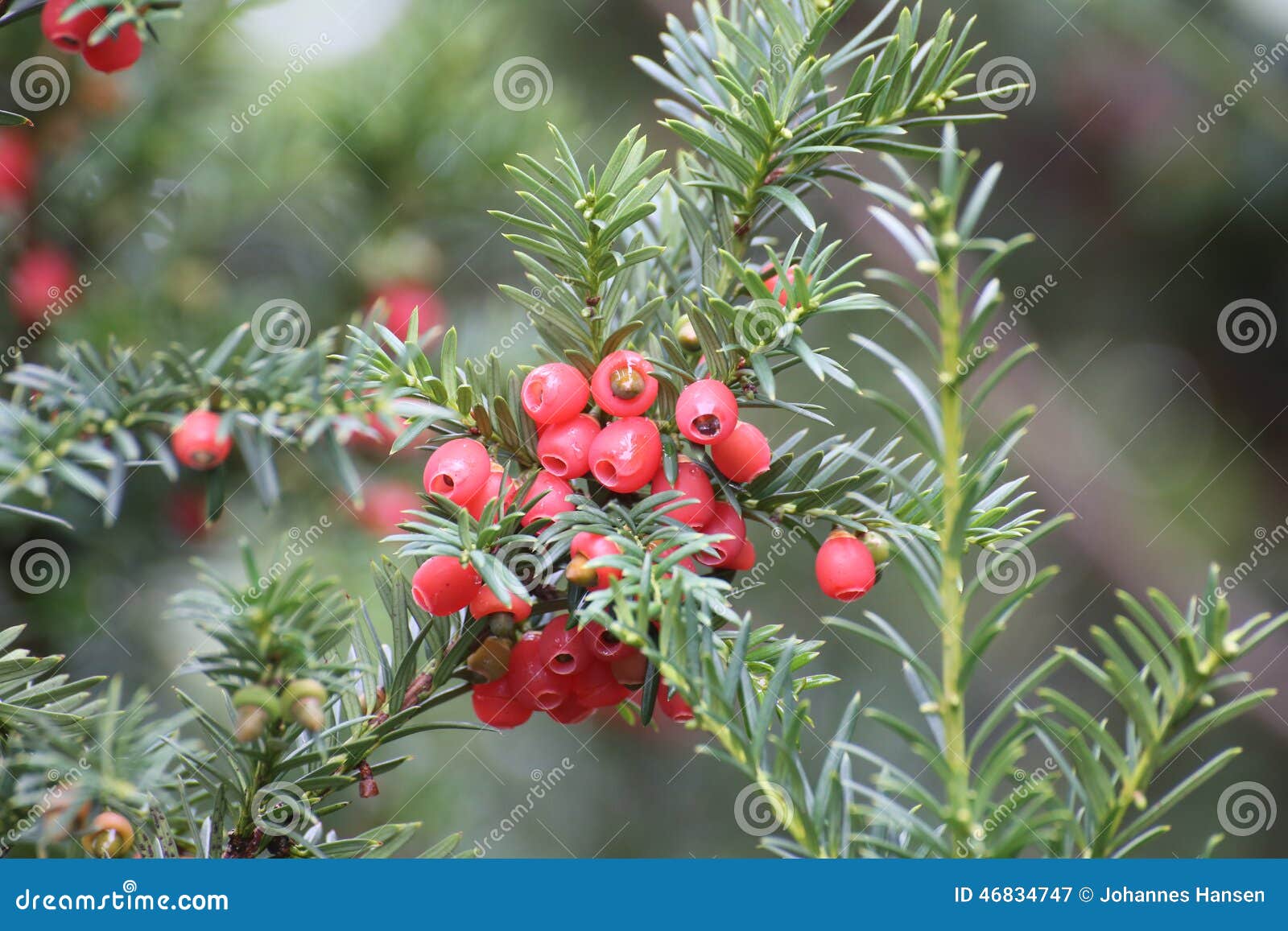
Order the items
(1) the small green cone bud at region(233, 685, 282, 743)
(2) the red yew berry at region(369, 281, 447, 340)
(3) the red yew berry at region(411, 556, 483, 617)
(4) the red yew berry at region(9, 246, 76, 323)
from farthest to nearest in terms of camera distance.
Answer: (2) the red yew berry at region(369, 281, 447, 340) → (4) the red yew berry at region(9, 246, 76, 323) → (3) the red yew berry at region(411, 556, 483, 617) → (1) the small green cone bud at region(233, 685, 282, 743)

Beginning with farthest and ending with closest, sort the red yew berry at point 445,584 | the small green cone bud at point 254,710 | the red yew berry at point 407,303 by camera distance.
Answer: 1. the red yew berry at point 407,303
2. the red yew berry at point 445,584
3. the small green cone bud at point 254,710

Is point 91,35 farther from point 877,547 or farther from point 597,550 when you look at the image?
point 877,547

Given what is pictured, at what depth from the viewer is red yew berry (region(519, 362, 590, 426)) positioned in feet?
1.73

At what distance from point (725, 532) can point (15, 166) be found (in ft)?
2.37

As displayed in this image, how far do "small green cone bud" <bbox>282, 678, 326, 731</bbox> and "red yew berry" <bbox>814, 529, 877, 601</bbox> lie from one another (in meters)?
0.26

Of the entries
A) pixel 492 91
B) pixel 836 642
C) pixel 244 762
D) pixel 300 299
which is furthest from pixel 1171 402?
pixel 244 762

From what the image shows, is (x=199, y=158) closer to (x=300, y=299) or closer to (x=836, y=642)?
(x=300, y=299)

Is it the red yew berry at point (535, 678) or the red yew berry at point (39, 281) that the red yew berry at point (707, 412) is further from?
the red yew berry at point (39, 281)

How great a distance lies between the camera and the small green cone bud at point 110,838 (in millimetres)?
449

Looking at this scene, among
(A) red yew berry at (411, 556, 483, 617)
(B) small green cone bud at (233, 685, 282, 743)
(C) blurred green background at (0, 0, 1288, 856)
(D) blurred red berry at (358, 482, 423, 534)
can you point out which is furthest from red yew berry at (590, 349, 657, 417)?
(D) blurred red berry at (358, 482, 423, 534)

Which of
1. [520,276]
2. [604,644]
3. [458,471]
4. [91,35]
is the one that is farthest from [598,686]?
[520,276]

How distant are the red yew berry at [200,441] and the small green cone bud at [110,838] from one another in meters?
0.16

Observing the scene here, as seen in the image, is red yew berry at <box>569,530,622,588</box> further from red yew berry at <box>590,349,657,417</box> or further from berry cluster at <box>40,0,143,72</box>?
berry cluster at <box>40,0,143,72</box>

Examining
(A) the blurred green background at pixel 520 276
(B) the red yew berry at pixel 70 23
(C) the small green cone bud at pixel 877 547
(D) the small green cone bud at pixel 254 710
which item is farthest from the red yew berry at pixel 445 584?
(A) the blurred green background at pixel 520 276
